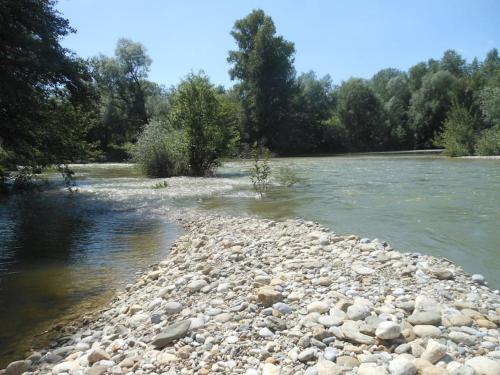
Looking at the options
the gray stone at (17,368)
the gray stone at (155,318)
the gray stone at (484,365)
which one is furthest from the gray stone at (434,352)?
the gray stone at (17,368)

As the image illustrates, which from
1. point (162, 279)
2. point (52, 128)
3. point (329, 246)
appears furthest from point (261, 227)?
point (52, 128)

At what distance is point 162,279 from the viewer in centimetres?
669

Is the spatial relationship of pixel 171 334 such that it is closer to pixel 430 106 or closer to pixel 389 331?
pixel 389 331

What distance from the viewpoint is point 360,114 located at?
6756 centimetres

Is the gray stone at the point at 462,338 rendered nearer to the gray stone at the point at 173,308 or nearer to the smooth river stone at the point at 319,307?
the smooth river stone at the point at 319,307

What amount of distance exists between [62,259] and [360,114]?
6420 centimetres

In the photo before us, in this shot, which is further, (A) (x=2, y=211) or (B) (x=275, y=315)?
(A) (x=2, y=211)

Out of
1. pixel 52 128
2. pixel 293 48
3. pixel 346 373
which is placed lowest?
pixel 346 373

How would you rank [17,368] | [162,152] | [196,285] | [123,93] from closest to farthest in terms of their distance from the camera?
[17,368], [196,285], [162,152], [123,93]

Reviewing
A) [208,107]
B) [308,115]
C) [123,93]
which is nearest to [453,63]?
[308,115]

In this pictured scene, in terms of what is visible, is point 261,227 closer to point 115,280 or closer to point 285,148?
point 115,280

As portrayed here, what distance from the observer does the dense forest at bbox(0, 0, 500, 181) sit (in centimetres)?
1362

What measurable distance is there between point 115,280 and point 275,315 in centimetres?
394

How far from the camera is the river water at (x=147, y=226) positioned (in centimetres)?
659
